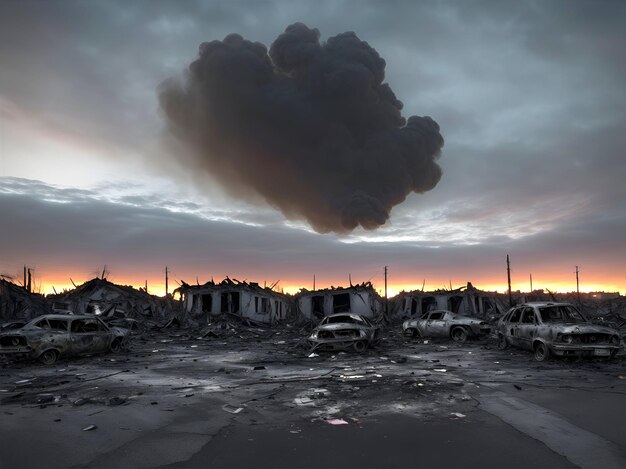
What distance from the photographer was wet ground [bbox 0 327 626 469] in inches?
178

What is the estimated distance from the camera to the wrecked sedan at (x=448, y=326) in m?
18.3

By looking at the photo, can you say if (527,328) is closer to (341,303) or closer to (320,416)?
(320,416)

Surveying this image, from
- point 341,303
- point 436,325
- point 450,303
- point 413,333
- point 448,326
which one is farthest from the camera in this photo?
point 450,303

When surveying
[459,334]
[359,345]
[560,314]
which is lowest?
[459,334]

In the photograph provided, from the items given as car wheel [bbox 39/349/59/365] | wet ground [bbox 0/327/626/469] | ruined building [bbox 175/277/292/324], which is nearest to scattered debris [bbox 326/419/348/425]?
wet ground [bbox 0/327/626/469]

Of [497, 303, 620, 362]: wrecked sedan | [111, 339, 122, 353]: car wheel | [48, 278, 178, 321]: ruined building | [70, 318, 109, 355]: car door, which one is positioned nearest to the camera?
[497, 303, 620, 362]: wrecked sedan

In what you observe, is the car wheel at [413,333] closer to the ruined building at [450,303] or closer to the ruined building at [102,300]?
the ruined building at [450,303]

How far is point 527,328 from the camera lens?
1258cm

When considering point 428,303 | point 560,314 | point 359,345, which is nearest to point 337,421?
point 359,345

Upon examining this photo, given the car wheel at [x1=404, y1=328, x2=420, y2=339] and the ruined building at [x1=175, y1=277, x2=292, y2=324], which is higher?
the ruined building at [x1=175, y1=277, x2=292, y2=324]

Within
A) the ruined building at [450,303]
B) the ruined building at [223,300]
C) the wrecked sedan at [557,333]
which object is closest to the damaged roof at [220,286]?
the ruined building at [223,300]

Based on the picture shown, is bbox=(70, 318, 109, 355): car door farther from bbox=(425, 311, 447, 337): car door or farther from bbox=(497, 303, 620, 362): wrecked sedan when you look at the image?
bbox=(425, 311, 447, 337): car door

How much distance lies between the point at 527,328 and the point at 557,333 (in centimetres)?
150

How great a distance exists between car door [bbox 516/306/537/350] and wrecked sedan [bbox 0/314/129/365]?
487 inches
